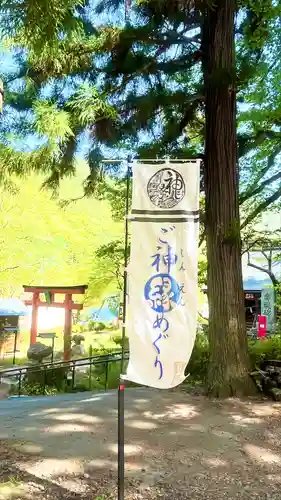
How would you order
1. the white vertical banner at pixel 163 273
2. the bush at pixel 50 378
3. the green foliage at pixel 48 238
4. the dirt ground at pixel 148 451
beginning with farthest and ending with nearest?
1. the green foliage at pixel 48 238
2. the bush at pixel 50 378
3. the dirt ground at pixel 148 451
4. the white vertical banner at pixel 163 273

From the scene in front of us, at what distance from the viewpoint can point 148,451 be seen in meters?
3.91

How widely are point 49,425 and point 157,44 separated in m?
4.99

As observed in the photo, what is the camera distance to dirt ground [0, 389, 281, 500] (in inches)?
126

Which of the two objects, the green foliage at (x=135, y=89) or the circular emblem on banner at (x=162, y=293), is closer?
the circular emblem on banner at (x=162, y=293)

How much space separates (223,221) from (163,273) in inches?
125

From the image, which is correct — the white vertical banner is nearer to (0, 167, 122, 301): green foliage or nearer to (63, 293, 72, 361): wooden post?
(63, 293, 72, 361): wooden post

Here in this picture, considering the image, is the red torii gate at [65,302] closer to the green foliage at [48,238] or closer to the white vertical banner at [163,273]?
the green foliage at [48,238]

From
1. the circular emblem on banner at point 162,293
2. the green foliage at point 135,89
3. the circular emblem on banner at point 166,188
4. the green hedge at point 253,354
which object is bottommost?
the green hedge at point 253,354

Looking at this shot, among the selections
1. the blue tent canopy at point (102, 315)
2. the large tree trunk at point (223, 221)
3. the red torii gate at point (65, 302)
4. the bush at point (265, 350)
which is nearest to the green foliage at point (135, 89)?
the large tree trunk at point (223, 221)

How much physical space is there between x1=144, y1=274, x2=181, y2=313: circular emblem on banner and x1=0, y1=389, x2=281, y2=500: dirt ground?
1.37 m

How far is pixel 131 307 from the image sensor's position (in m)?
3.10

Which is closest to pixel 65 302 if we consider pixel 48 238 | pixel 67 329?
pixel 67 329

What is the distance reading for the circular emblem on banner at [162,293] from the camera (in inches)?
121

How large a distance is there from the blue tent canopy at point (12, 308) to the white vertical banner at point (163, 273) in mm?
13610
